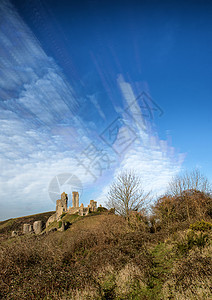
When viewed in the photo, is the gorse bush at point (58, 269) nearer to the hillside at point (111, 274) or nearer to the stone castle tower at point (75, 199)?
the hillside at point (111, 274)

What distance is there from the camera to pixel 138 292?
505 centimetres

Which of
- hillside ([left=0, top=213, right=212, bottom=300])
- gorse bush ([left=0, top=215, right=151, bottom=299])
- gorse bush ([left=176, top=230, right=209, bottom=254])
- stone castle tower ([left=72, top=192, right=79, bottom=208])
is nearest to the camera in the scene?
hillside ([left=0, top=213, right=212, bottom=300])

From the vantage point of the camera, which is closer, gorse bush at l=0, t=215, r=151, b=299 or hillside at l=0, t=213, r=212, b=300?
hillside at l=0, t=213, r=212, b=300

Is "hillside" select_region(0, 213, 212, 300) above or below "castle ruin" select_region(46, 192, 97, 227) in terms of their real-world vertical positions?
below

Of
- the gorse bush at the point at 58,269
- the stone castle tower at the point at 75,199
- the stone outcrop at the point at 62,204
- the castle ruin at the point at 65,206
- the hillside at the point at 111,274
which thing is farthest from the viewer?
the stone castle tower at the point at 75,199

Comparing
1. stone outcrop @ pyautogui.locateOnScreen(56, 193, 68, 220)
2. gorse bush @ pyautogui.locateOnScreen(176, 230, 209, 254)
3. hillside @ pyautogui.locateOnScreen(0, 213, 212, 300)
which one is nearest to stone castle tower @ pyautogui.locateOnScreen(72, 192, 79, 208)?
stone outcrop @ pyautogui.locateOnScreen(56, 193, 68, 220)

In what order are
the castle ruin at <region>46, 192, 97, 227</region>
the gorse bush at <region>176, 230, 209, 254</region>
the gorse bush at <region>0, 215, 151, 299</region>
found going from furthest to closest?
the castle ruin at <region>46, 192, 97, 227</region>, the gorse bush at <region>176, 230, 209, 254</region>, the gorse bush at <region>0, 215, 151, 299</region>

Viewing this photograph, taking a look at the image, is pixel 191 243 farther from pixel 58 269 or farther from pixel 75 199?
pixel 75 199

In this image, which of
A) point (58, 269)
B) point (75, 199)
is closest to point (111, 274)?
point (58, 269)

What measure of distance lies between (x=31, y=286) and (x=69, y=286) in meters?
1.10

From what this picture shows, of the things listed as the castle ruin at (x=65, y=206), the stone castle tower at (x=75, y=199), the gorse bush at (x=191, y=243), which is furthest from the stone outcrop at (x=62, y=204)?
the gorse bush at (x=191, y=243)

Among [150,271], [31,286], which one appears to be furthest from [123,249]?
[31,286]

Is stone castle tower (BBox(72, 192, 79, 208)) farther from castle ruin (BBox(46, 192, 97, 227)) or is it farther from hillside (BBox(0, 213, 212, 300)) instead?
hillside (BBox(0, 213, 212, 300))

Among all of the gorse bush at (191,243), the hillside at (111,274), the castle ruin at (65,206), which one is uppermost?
the castle ruin at (65,206)
